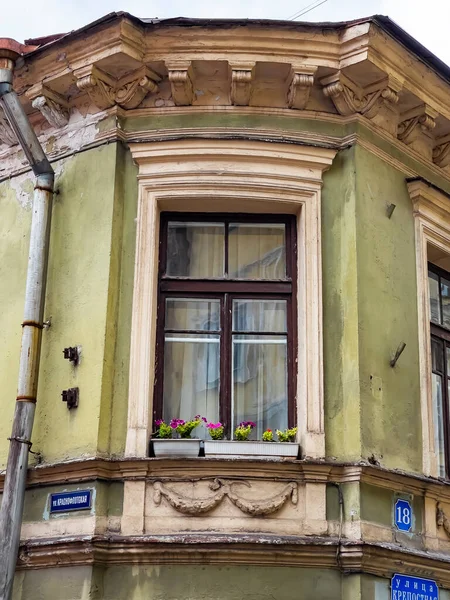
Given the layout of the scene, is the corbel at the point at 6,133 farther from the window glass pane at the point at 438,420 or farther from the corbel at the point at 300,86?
the window glass pane at the point at 438,420

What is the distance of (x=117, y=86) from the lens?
9062 millimetres

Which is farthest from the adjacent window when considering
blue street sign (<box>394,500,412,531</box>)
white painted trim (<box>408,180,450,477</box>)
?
blue street sign (<box>394,500,412,531</box>)

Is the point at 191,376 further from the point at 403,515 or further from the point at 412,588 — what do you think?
the point at 412,588

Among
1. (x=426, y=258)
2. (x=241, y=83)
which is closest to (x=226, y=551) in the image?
(x=426, y=258)

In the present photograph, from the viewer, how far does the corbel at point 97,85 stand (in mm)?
8914

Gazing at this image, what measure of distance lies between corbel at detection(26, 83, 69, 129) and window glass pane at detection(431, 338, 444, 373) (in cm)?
414

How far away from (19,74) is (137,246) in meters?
2.13

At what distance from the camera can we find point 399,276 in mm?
8953

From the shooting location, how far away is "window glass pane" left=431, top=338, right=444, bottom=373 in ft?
31.5

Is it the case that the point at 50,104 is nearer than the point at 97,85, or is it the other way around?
the point at 97,85

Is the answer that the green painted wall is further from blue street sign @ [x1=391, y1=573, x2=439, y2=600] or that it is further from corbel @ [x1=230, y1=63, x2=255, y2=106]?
blue street sign @ [x1=391, y1=573, x2=439, y2=600]

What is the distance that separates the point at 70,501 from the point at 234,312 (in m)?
2.17

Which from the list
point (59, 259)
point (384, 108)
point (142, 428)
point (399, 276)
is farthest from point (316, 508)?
point (384, 108)

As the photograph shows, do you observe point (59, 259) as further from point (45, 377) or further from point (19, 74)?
point (19, 74)
